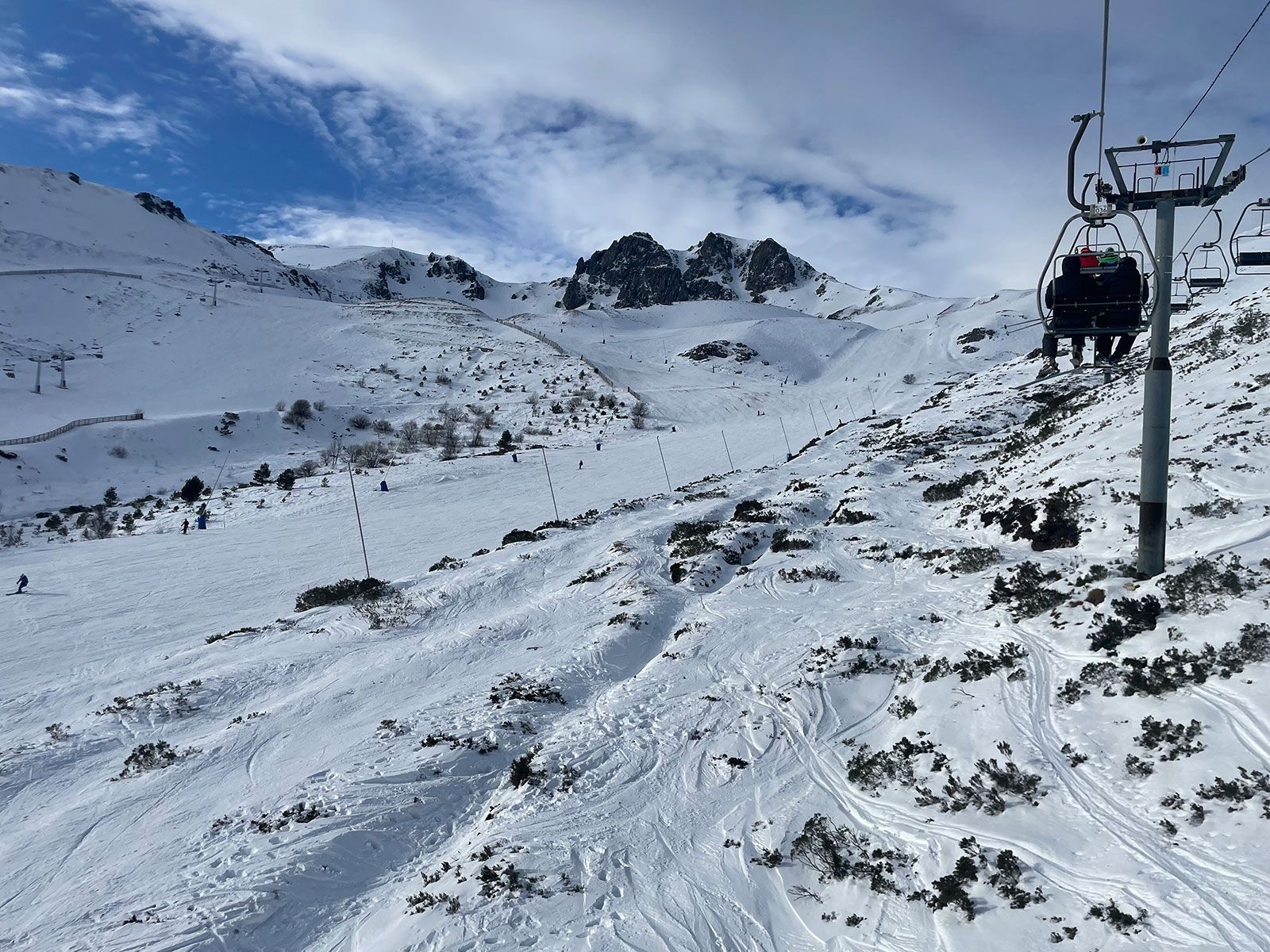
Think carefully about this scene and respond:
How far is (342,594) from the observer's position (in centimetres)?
1902

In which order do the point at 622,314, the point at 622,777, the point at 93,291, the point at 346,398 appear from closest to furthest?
the point at 622,777 < the point at 346,398 < the point at 93,291 < the point at 622,314

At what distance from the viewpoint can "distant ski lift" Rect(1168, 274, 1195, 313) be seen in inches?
428

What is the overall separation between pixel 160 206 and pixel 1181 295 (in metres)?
190

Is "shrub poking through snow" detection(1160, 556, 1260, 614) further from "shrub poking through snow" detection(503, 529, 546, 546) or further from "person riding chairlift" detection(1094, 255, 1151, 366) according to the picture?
"shrub poking through snow" detection(503, 529, 546, 546)

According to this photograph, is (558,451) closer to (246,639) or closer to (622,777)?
(246,639)

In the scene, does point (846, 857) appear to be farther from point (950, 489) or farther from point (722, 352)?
point (722, 352)

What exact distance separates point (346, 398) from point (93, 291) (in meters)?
51.1

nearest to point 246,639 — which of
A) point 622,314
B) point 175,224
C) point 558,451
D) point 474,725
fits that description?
point 474,725

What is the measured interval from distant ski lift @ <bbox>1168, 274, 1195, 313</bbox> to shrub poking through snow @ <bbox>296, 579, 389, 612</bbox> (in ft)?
61.7

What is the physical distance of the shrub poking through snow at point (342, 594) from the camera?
18.7 metres

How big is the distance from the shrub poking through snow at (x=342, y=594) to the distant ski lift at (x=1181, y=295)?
61.7 feet

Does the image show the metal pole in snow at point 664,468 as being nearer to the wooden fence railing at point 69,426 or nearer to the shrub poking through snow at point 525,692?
the shrub poking through snow at point 525,692

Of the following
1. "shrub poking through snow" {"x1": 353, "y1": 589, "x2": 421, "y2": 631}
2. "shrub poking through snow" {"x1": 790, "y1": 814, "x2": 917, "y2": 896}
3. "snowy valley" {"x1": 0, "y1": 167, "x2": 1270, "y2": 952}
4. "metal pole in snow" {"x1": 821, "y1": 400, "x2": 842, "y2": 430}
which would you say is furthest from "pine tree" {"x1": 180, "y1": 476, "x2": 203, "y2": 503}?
"metal pole in snow" {"x1": 821, "y1": 400, "x2": 842, "y2": 430}

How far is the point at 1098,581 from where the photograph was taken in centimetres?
1072
